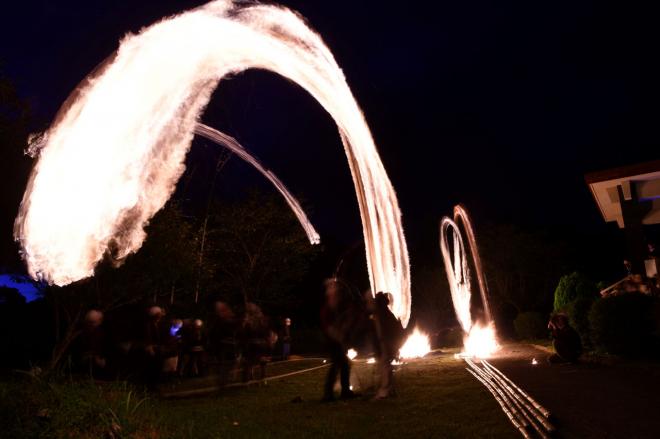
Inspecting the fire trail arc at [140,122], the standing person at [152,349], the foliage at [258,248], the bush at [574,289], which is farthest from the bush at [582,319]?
the foliage at [258,248]

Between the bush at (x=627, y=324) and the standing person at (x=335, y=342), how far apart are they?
7.06 m

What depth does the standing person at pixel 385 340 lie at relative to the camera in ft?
32.2

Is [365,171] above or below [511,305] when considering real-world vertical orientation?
above

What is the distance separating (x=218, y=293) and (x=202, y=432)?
2822cm

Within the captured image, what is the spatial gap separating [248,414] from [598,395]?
5.27 metres

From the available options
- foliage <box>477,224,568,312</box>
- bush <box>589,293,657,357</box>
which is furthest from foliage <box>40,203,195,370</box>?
foliage <box>477,224,568,312</box>

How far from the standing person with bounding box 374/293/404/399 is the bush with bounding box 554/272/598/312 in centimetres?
1338

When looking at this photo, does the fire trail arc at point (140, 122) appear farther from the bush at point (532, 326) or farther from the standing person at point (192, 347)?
the bush at point (532, 326)

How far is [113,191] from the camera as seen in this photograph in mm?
13133

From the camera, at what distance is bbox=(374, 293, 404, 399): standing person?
387 inches

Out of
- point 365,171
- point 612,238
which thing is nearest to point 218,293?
point 365,171

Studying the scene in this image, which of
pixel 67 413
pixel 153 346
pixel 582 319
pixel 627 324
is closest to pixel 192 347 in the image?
pixel 153 346

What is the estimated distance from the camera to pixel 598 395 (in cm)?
861

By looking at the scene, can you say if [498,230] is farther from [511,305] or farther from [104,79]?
[104,79]
